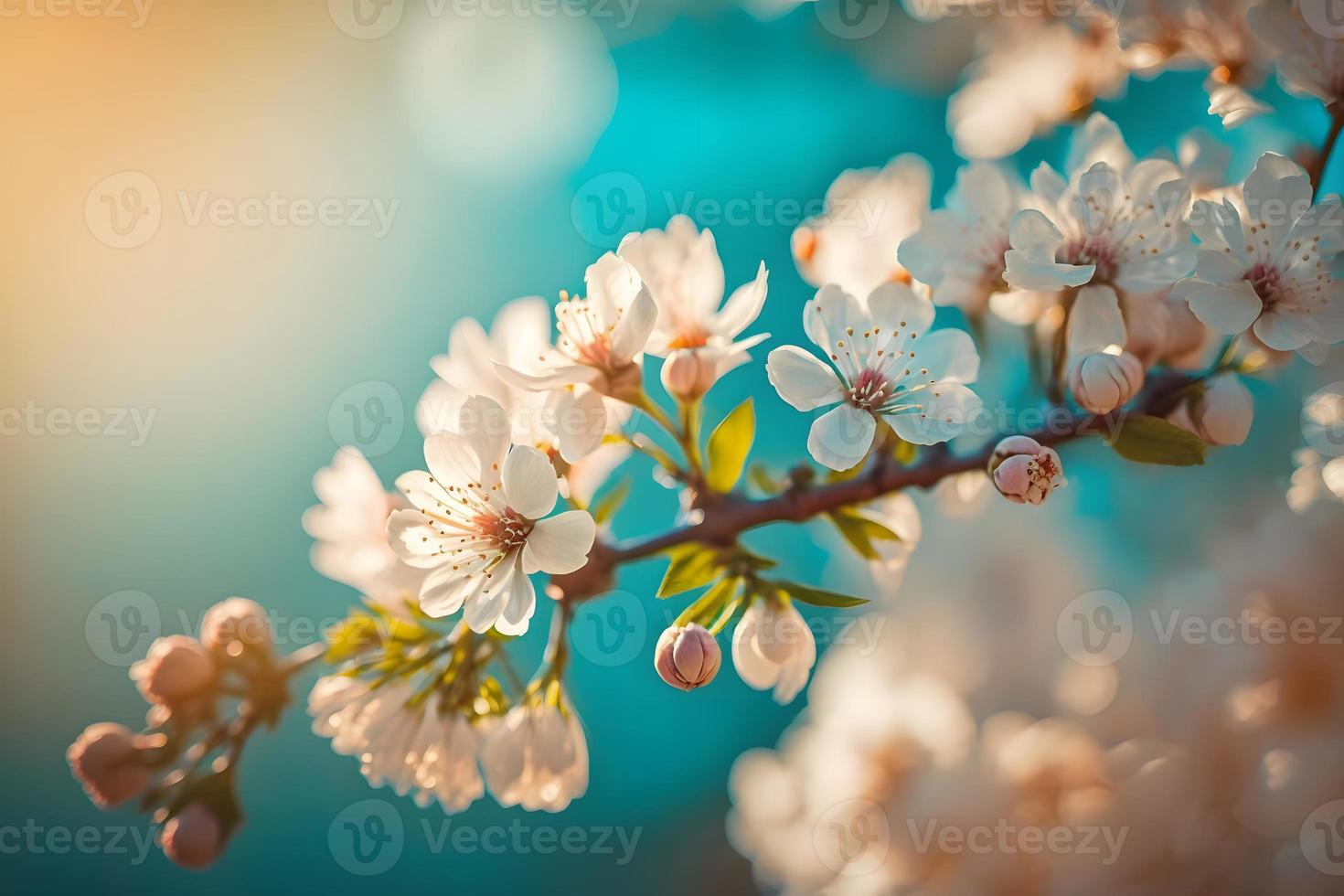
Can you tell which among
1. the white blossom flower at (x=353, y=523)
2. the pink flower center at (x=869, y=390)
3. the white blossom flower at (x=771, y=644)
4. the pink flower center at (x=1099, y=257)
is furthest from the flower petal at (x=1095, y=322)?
the white blossom flower at (x=353, y=523)

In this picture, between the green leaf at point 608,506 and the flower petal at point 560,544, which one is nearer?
the flower petal at point 560,544

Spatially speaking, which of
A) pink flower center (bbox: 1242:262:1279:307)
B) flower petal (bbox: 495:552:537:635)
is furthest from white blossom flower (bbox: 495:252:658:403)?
pink flower center (bbox: 1242:262:1279:307)

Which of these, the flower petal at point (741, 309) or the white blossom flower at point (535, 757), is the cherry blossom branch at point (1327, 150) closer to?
the flower petal at point (741, 309)

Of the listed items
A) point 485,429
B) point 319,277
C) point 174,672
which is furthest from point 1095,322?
point 319,277

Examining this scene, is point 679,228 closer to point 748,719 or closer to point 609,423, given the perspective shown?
point 609,423

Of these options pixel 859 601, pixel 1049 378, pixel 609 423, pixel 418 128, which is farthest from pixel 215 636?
pixel 418 128

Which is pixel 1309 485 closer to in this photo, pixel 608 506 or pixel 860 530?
pixel 860 530
